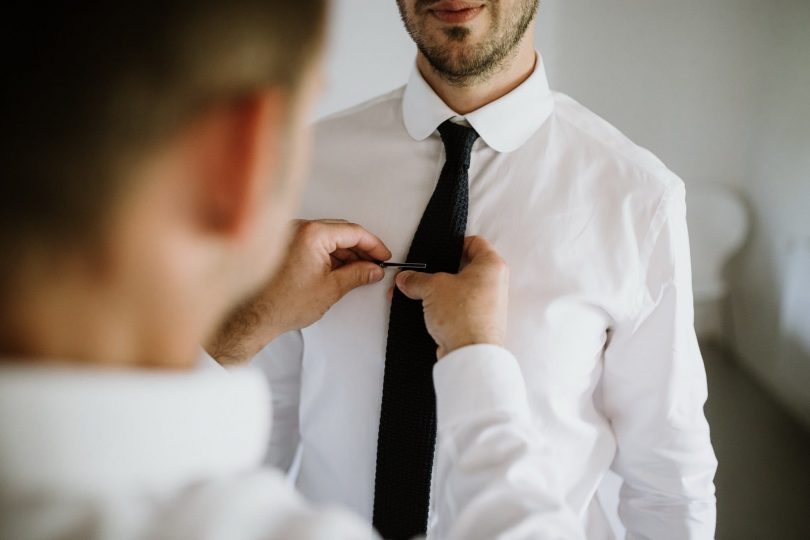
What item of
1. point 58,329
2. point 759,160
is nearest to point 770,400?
point 759,160

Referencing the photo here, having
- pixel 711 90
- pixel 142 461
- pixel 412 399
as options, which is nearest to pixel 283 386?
pixel 412 399

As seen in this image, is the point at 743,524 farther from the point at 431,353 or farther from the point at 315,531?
the point at 315,531

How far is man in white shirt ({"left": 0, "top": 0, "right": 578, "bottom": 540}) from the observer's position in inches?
13.5

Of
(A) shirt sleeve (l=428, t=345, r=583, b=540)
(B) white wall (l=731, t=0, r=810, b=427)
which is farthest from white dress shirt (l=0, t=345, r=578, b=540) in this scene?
(B) white wall (l=731, t=0, r=810, b=427)

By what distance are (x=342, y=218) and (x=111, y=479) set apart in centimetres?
76

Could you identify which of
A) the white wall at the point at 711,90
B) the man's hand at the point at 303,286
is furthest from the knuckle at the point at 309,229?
the white wall at the point at 711,90

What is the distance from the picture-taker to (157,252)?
1.27 feet

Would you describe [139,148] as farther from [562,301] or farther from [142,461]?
[562,301]

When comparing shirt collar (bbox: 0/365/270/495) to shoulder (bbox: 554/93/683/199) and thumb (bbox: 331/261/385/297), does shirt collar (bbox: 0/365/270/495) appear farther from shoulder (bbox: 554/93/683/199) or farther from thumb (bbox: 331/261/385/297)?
shoulder (bbox: 554/93/683/199)

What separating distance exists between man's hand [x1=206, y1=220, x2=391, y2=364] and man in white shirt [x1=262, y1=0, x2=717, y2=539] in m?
0.06

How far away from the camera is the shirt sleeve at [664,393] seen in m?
0.98

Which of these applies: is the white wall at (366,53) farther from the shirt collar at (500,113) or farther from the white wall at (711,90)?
the shirt collar at (500,113)

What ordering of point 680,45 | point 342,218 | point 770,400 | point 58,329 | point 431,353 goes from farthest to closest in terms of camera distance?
1. point 770,400
2. point 680,45
3. point 342,218
4. point 431,353
5. point 58,329

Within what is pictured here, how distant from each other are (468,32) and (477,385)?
572 mm
